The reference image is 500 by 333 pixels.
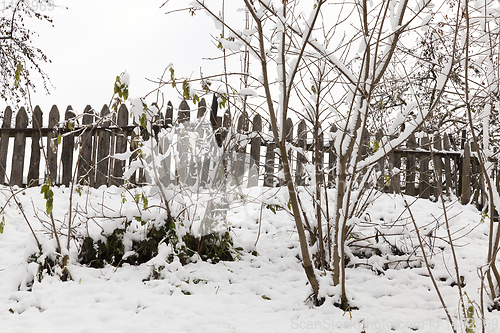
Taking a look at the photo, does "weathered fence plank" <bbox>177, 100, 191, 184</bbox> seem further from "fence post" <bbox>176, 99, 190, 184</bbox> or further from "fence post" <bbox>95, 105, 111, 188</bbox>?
"fence post" <bbox>95, 105, 111, 188</bbox>

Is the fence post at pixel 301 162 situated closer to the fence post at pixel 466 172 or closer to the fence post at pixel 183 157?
the fence post at pixel 183 157

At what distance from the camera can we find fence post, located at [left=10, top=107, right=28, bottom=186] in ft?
18.3

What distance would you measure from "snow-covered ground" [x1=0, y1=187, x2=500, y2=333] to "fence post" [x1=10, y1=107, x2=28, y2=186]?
284 centimetres

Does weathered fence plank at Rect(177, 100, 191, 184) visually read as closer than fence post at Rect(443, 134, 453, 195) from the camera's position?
Yes

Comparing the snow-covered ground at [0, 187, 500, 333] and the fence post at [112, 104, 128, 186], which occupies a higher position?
the fence post at [112, 104, 128, 186]

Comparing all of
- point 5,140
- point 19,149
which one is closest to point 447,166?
point 19,149

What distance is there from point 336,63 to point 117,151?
4.17 m

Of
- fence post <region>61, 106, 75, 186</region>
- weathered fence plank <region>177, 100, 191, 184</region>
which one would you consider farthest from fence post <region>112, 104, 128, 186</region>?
weathered fence plank <region>177, 100, 191, 184</region>

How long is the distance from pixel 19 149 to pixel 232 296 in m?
4.95

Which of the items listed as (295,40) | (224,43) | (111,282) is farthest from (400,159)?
(111,282)

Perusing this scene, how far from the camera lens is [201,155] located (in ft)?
10.3

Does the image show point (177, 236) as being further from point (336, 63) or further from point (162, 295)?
point (336, 63)

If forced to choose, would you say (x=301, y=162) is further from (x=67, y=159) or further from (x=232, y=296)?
(x=67, y=159)

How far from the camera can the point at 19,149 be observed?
5.61 metres
